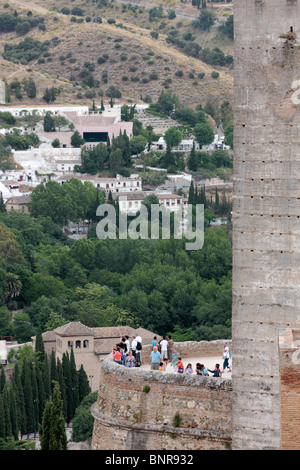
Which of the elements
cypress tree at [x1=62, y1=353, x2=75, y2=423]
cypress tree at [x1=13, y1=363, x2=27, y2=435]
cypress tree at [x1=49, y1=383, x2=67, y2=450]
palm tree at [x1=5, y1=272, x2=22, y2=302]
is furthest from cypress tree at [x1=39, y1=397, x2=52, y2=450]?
palm tree at [x1=5, y1=272, x2=22, y2=302]

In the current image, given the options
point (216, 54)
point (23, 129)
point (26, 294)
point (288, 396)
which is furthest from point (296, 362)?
point (216, 54)

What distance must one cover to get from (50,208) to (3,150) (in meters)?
27.6

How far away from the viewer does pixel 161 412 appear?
2645cm

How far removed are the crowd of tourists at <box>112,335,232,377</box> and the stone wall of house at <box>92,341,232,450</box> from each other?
40.2 inches

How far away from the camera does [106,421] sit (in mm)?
26922

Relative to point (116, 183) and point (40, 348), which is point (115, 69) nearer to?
point (116, 183)

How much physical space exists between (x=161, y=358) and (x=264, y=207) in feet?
18.3

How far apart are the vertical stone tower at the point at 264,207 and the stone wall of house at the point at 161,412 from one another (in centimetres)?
117

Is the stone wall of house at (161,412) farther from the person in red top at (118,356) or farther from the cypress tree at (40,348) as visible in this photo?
the cypress tree at (40,348)

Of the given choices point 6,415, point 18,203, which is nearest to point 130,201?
point 18,203

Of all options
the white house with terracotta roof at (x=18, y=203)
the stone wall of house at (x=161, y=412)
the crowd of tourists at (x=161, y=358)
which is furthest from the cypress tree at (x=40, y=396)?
the white house with terracotta roof at (x=18, y=203)

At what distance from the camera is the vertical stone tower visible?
2419cm

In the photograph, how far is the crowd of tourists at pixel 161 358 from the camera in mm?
27734

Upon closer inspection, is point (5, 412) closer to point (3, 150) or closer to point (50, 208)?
point (50, 208)
